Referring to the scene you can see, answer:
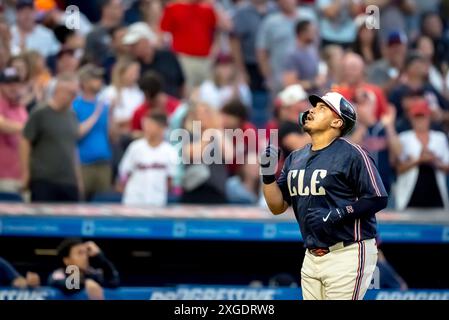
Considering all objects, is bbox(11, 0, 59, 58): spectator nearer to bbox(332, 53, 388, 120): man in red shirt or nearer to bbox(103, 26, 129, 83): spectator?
bbox(103, 26, 129, 83): spectator

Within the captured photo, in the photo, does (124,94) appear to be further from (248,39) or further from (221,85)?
(248,39)

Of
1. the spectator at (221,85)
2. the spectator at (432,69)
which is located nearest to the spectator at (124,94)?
the spectator at (221,85)

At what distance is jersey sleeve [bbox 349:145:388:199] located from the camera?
297 inches

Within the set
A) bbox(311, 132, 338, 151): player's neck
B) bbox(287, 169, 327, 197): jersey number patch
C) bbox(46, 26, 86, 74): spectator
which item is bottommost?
bbox(287, 169, 327, 197): jersey number patch

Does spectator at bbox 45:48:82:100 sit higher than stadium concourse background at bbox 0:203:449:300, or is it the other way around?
spectator at bbox 45:48:82:100

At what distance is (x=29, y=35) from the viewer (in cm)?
1427

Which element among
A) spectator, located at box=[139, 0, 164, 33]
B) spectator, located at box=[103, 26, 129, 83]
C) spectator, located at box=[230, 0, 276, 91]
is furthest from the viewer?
spectator, located at box=[230, 0, 276, 91]

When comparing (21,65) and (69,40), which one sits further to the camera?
(69,40)

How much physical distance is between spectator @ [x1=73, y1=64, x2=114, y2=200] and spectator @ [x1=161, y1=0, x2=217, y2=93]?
2126 mm

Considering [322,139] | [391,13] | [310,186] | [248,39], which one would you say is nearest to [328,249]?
[310,186]

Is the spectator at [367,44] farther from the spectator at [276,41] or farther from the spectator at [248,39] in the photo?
the spectator at [248,39]

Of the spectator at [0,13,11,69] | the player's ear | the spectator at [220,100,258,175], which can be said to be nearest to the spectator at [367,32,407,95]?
the spectator at [220,100,258,175]

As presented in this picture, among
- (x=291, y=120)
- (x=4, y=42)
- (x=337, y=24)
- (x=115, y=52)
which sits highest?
(x=337, y=24)

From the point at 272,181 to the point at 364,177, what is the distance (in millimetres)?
568
